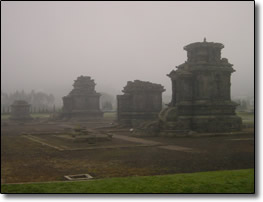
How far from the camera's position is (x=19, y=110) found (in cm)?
4881

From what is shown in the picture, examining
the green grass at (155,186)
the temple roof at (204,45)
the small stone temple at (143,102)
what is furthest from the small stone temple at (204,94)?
the green grass at (155,186)

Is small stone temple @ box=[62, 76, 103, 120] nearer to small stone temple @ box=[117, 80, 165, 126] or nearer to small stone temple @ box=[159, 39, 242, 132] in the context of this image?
small stone temple @ box=[117, 80, 165, 126]

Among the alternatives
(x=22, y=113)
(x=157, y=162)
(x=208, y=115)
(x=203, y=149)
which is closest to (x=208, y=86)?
(x=208, y=115)

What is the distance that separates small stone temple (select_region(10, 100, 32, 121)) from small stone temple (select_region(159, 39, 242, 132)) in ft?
92.1

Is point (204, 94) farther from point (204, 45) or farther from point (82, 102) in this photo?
point (82, 102)

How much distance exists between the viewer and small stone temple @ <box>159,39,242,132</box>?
82.2 feet

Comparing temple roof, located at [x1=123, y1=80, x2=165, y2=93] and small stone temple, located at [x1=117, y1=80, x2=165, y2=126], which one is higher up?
temple roof, located at [x1=123, y1=80, x2=165, y2=93]

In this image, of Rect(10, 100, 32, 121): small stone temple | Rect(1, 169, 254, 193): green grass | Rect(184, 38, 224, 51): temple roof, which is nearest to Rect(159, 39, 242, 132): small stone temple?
Rect(184, 38, 224, 51): temple roof

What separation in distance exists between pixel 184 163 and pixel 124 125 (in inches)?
904

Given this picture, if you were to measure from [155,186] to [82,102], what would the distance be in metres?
45.5

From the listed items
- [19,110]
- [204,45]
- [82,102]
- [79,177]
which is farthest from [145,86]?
[79,177]

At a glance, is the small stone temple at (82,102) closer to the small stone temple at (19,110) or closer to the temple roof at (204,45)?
the small stone temple at (19,110)

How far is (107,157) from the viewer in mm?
13945

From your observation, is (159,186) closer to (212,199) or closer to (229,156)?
(212,199)
